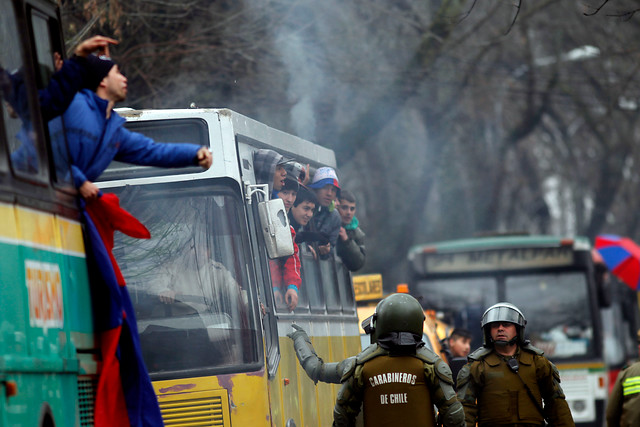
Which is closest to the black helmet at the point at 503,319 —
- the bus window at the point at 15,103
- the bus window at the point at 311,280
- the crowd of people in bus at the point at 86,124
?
the bus window at the point at 311,280

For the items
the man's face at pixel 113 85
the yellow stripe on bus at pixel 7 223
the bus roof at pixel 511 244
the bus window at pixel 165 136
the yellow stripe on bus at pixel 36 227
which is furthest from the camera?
the bus roof at pixel 511 244

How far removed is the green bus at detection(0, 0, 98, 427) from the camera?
4.12m

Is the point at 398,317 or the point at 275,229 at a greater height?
the point at 275,229

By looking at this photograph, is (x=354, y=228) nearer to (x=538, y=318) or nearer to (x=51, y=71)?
(x=51, y=71)

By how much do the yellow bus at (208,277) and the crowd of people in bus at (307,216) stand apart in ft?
1.09

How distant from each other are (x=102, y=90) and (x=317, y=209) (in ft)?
15.5

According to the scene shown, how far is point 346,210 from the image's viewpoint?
424 inches

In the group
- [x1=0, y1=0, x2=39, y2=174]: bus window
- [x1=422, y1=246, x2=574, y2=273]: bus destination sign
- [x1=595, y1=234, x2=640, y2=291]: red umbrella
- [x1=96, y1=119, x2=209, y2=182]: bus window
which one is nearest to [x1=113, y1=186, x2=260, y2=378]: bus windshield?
[x1=96, y1=119, x2=209, y2=182]: bus window

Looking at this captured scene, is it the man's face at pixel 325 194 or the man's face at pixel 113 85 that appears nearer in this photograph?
the man's face at pixel 113 85

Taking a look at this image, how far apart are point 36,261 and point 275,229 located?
3.37 m

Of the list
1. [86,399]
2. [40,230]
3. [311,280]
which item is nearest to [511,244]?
[311,280]

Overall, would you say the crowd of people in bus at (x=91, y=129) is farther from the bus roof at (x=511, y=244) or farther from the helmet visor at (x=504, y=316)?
the bus roof at (x=511, y=244)

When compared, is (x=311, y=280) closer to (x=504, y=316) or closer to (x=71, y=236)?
(x=504, y=316)

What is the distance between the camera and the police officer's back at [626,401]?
27.4ft
